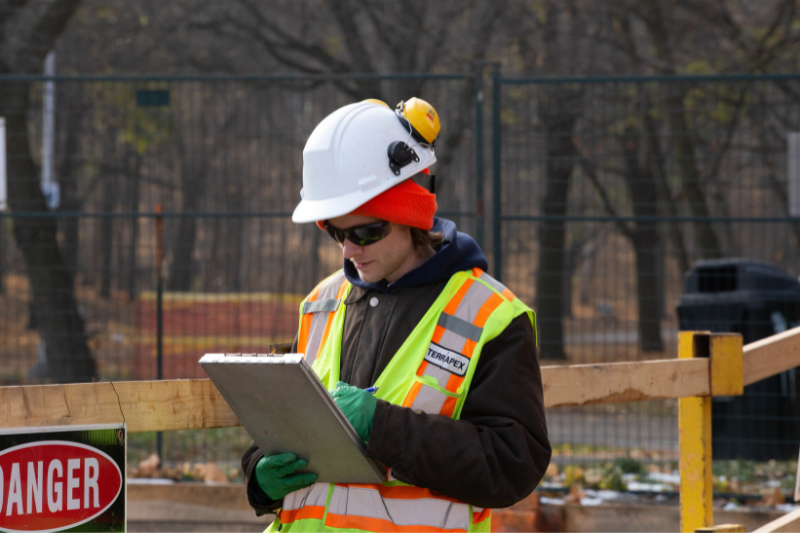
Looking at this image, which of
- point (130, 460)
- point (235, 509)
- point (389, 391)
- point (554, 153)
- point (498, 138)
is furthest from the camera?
point (130, 460)

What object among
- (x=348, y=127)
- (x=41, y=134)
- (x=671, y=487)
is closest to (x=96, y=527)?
(x=348, y=127)

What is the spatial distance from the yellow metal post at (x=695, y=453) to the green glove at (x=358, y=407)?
1715 millimetres

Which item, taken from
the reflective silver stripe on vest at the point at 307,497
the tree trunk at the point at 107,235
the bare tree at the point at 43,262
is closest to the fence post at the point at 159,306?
the tree trunk at the point at 107,235

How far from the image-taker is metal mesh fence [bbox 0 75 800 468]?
257 inches

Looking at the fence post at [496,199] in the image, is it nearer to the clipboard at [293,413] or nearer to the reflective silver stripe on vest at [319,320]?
the reflective silver stripe on vest at [319,320]

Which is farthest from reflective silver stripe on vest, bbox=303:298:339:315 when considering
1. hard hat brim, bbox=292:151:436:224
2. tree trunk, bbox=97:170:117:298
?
tree trunk, bbox=97:170:117:298

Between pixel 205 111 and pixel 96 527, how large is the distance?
4900 millimetres

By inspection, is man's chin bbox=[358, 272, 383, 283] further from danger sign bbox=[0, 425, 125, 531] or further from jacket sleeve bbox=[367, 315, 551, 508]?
danger sign bbox=[0, 425, 125, 531]

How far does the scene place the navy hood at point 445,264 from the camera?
2.19 m

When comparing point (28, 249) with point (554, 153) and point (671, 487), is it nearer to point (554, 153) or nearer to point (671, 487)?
point (554, 153)

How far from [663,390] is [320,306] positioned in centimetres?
142

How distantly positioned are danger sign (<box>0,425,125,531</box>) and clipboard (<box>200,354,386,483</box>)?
430mm

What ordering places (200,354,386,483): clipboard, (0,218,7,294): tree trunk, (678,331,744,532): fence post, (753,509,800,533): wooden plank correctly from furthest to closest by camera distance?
1. (0,218,7,294): tree trunk
2. (678,331,744,532): fence post
3. (753,509,800,533): wooden plank
4. (200,354,386,483): clipboard

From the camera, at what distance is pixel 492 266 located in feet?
19.4
